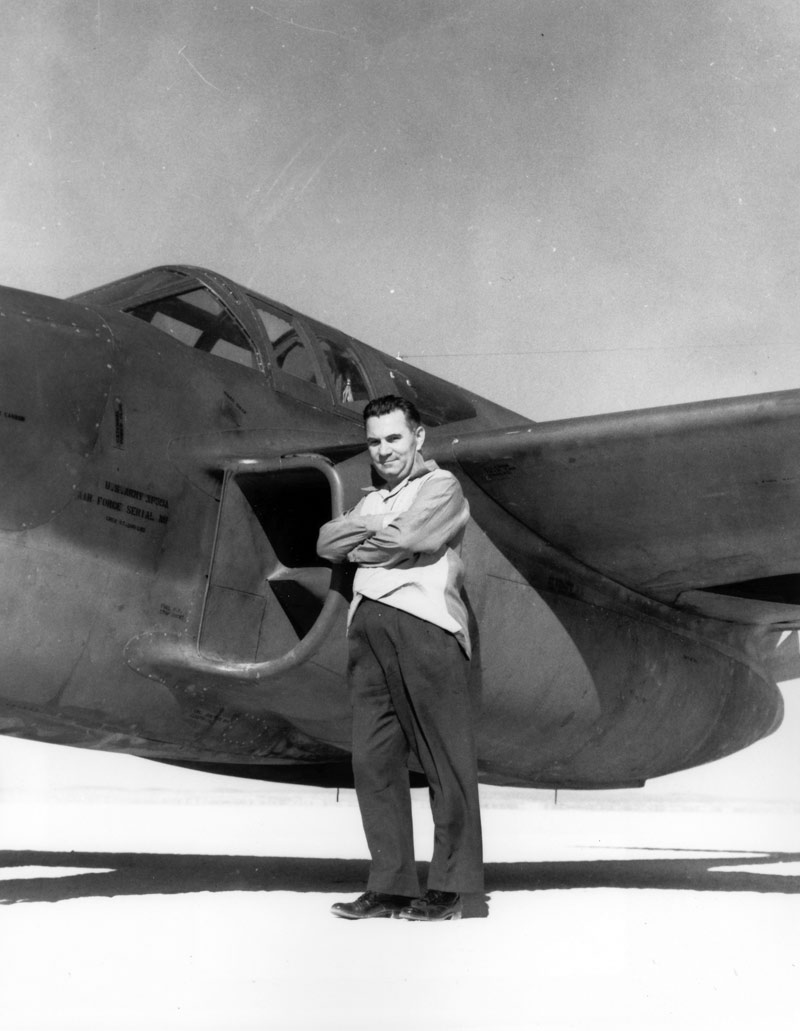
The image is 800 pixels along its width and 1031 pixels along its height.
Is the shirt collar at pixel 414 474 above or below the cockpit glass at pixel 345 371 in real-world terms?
below

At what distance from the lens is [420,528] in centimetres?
421

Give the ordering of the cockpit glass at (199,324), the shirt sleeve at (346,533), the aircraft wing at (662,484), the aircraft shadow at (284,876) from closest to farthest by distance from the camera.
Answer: the shirt sleeve at (346,533) → the aircraft wing at (662,484) → the aircraft shadow at (284,876) → the cockpit glass at (199,324)

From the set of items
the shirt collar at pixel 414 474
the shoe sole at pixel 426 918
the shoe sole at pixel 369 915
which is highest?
the shirt collar at pixel 414 474

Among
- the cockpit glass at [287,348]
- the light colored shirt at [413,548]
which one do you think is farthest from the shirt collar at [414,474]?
the cockpit glass at [287,348]

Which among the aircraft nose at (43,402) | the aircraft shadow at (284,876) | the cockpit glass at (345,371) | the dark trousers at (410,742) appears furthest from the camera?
the cockpit glass at (345,371)

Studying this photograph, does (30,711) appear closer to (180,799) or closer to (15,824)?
(15,824)

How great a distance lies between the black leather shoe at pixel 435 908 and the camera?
4086 millimetres

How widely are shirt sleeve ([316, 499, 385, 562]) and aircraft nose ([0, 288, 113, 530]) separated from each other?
114cm

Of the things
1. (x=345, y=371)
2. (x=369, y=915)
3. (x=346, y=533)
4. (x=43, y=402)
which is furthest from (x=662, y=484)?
(x=43, y=402)

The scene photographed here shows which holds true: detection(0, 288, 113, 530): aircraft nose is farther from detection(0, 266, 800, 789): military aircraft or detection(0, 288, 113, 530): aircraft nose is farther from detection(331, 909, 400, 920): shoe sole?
detection(331, 909, 400, 920): shoe sole

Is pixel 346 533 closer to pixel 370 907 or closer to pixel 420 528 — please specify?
pixel 420 528

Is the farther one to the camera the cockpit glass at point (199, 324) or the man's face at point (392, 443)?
the cockpit glass at point (199, 324)

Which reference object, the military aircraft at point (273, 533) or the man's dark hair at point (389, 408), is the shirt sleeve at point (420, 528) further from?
the military aircraft at point (273, 533)

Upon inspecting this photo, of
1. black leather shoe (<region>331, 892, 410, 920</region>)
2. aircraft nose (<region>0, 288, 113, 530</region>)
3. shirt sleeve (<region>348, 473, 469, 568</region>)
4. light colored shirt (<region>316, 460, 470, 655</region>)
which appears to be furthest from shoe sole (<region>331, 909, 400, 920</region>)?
aircraft nose (<region>0, 288, 113, 530</region>)
